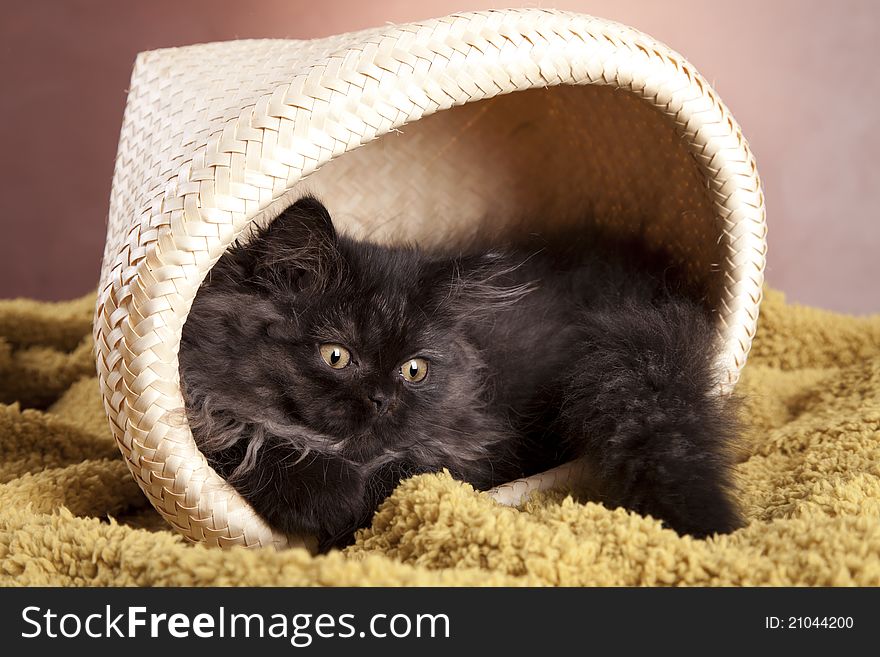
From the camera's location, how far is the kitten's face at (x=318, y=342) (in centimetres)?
138

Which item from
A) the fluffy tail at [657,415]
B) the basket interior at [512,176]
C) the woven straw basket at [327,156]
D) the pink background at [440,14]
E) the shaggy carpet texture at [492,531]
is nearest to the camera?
the shaggy carpet texture at [492,531]

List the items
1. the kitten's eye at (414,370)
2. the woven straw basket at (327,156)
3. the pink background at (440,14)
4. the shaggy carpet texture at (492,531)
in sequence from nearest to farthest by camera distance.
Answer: the shaggy carpet texture at (492,531) < the woven straw basket at (327,156) < the kitten's eye at (414,370) < the pink background at (440,14)

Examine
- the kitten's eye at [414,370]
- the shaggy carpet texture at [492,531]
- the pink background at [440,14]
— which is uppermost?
the pink background at [440,14]

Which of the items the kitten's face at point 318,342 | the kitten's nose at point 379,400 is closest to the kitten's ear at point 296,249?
the kitten's face at point 318,342

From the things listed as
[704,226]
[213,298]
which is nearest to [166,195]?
[213,298]

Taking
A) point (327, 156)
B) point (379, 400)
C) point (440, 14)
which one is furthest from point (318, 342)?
point (440, 14)

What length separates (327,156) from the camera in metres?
1.22

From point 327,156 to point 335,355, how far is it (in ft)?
1.17

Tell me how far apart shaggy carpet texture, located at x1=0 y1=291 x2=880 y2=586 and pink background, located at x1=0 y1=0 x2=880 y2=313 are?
135 cm

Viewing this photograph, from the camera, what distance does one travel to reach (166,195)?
1226mm

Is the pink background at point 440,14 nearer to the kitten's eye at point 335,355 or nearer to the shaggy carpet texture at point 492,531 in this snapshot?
the shaggy carpet texture at point 492,531

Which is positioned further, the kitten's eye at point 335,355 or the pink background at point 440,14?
the pink background at point 440,14

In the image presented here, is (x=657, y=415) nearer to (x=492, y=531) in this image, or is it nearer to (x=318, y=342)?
(x=492, y=531)
